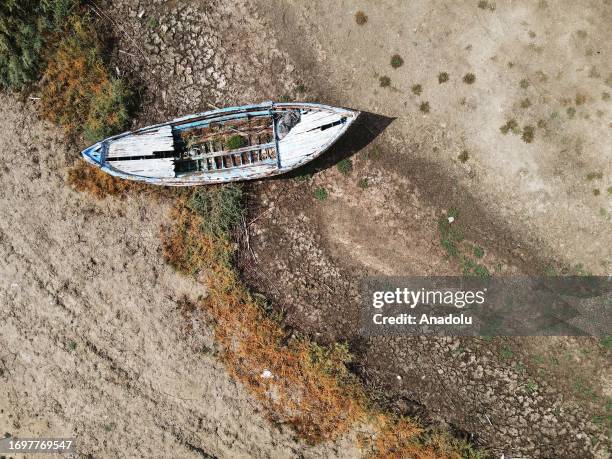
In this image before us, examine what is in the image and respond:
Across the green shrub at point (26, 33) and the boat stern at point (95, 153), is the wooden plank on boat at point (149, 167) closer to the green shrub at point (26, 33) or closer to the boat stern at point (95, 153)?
the boat stern at point (95, 153)

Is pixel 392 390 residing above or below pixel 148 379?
below

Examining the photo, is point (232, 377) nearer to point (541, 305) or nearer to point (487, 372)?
point (487, 372)

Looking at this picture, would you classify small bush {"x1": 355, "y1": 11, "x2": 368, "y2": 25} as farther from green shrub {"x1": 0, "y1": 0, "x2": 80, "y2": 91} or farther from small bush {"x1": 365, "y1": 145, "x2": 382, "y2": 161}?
green shrub {"x1": 0, "y1": 0, "x2": 80, "y2": 91}

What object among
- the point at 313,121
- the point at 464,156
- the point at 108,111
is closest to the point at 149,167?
the point at 108,111

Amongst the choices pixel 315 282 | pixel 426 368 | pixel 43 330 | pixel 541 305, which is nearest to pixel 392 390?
pixel 426 368

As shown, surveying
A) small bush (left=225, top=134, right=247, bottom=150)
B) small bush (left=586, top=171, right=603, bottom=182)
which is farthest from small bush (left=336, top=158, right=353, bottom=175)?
small bush (left=586, top=171, right=603, bottom=182)

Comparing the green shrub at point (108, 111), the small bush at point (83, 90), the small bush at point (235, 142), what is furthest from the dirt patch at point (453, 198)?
the small bush at point (83, 90)

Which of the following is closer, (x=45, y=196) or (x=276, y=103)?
(x=276, y=103)
